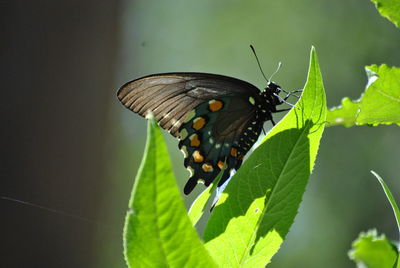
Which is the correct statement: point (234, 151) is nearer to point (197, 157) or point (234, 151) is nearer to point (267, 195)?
point (197, 157)

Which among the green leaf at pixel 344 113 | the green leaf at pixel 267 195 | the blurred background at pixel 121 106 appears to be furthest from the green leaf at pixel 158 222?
the blurred background at pixel 121 106

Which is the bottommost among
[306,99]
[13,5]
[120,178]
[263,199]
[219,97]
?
[263,199]

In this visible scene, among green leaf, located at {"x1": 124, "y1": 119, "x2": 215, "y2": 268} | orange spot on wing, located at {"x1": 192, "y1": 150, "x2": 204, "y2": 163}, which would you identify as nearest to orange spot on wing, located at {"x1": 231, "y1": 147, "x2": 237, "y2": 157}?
orange spot on wing, located at {"x1": 192, "y1": 150, "x2": 204, "y2": 163}

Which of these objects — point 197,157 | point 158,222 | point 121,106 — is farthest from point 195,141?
point 121,106

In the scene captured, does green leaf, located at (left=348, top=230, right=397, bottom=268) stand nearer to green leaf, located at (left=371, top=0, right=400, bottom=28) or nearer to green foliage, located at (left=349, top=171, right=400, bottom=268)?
green foliage, located at (left=349, top=171, right=400, bottom=268)

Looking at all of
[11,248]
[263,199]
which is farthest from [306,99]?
[11,248]

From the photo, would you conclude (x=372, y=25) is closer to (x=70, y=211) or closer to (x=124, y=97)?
(x=70, y=211)
